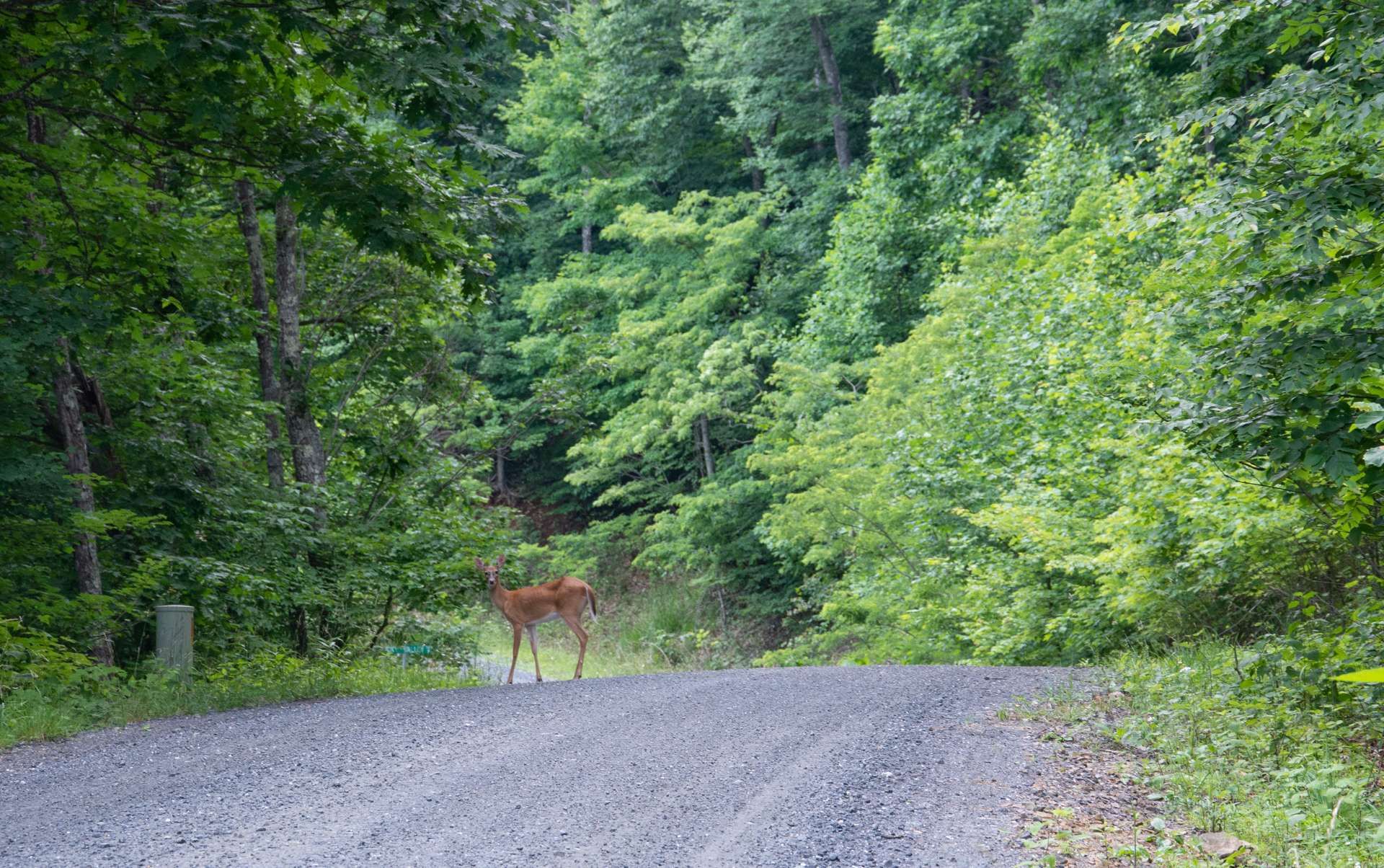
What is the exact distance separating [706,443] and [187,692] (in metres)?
17.0

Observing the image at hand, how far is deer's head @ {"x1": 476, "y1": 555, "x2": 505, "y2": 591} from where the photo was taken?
12391 millimetres

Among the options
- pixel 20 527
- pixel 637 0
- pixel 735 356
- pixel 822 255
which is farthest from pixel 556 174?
pixel 20 527

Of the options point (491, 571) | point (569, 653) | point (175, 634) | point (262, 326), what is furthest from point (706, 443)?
point (175, 634)

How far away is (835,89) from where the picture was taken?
90.5ft

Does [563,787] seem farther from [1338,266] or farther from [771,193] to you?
[771,193]

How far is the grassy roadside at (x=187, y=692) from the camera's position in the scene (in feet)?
23.9

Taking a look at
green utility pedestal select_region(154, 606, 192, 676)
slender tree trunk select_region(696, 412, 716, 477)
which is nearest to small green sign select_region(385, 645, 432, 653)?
green utility pedestal select_region(154, 606, 192, 676)

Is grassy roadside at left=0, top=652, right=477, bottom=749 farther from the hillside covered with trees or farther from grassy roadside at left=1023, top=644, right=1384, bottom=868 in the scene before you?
grassy roadside at left=1023, top=644, right=1384, bottom=868

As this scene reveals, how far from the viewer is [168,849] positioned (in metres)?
4.35

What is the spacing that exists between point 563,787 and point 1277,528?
5448 mm

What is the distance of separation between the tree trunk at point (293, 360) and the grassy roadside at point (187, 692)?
102 inches

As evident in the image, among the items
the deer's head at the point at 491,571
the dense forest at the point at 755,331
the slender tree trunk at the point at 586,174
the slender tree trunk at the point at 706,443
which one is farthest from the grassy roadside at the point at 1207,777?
the slender tree trunk at the point at 586,174

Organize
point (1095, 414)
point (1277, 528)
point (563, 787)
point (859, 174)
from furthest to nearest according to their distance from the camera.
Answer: point (859, 174) < point (1095, 414) < point (1277, 528) < point (563, 787)

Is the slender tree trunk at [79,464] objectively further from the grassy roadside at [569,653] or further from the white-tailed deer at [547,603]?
the grassy roadside at [569,653]
